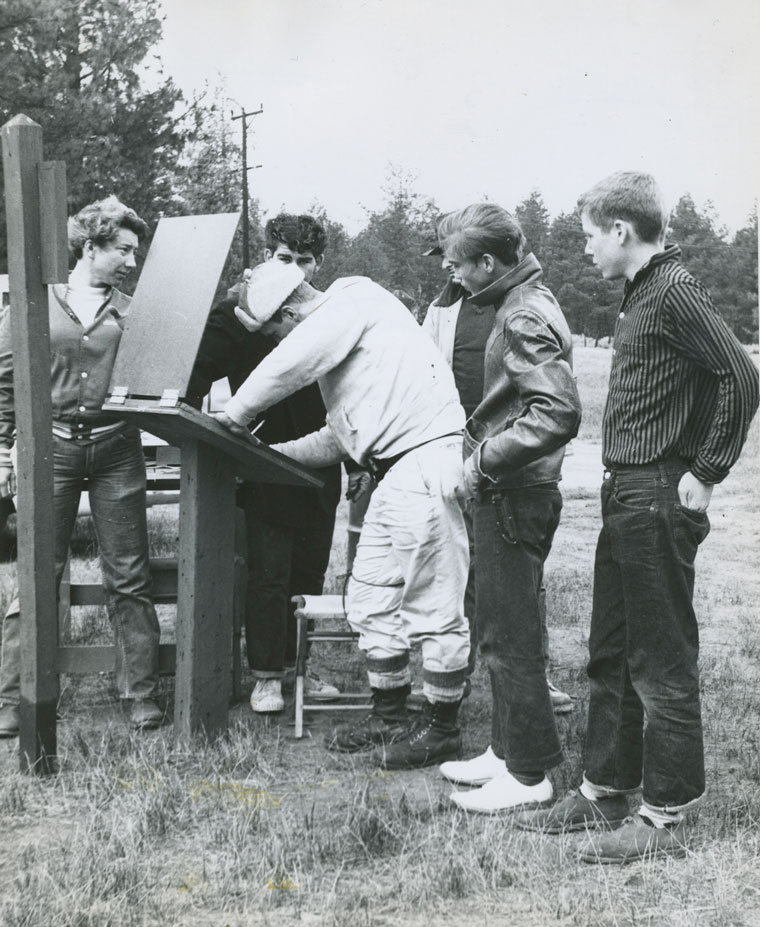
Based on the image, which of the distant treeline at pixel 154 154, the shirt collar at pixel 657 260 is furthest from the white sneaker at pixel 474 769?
the distant treeline at pixel 154 154

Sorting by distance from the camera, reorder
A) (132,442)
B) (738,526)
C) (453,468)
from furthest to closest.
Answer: (738,526), (132,442), (453,468)

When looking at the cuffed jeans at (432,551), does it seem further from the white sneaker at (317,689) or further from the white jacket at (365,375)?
the white sneaker at (317,689)

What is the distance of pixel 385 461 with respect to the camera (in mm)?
4078

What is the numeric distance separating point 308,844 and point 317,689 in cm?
170

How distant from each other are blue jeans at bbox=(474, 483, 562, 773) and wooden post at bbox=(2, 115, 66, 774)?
1.51 m

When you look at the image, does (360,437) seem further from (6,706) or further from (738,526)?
(738,526)

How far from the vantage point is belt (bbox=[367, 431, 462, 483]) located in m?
4.01

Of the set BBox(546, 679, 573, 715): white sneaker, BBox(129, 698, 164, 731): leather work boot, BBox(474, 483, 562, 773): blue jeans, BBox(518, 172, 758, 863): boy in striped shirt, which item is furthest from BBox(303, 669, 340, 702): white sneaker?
BBox(518, 172, 758, 863): boy in striped shirt

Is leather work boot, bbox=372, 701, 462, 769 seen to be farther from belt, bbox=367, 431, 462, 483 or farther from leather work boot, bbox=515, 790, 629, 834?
belt, bbox=367, 431, 462, 483

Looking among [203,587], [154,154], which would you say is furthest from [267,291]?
[154,154]

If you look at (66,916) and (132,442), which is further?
Answer: (132,442)

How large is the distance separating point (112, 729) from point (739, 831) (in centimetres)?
245

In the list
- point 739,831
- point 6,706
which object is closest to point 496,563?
point 739,831

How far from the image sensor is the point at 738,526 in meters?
9.17
